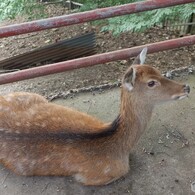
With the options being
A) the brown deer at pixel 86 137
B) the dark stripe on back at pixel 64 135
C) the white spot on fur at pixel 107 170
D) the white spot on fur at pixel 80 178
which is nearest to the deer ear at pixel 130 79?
the brown deer at pixel 86 137

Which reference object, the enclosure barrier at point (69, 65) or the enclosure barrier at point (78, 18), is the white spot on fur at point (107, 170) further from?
the enclosure barrier at point (78, 18)

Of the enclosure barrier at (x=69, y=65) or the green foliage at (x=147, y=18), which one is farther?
the green foliage at (x=147, y=18)

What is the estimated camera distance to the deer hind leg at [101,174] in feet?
8.82

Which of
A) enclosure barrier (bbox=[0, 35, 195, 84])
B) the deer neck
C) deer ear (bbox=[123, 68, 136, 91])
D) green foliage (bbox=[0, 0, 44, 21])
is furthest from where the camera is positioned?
green foliage (bbox=[0, 0, 44, 21])

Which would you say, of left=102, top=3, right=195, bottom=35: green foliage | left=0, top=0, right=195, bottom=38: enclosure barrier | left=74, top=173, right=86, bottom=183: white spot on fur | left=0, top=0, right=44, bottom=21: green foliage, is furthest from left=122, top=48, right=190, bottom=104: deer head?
left=0, top=0, right=44, bottom=21: green foliage

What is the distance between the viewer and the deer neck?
2670 millimetres

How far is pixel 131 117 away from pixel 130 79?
35cm

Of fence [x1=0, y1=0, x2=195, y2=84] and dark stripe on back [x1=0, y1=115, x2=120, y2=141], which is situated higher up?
fence [x1=0, y1=0, x2=195, y2=84]

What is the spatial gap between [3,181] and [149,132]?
1.52 metres

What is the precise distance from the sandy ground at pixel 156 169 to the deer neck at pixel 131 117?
32cm

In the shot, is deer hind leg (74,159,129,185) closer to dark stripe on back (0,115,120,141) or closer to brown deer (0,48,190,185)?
brown deer (0,48,190,185)

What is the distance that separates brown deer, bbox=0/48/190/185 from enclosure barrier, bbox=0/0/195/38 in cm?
44

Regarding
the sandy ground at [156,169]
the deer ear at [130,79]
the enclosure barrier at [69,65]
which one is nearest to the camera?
the deer ear at [130,79]

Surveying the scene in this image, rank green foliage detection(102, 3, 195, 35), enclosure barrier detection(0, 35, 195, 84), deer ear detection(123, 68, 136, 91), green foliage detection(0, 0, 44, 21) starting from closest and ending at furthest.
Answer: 1. deer ear detection(123, 68, 136, 91)
2. enclosure barrier detection(0, 35, 195, 84)
3. green foliage detection(102, 3, 195, 35)
4. green foliage detection(0, 0, 44, 21)
